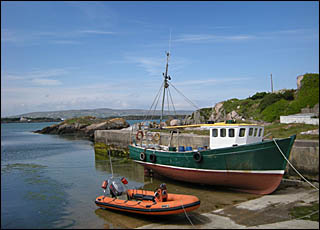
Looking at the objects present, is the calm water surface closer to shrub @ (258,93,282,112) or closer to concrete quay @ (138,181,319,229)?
concrete quay @ (138,181,319,229)

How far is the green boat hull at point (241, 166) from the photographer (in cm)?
1189

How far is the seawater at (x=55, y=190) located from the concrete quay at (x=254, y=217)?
276 cm

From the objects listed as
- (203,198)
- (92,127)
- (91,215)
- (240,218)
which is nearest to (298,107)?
(203,198)

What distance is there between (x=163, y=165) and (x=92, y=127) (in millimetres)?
38762

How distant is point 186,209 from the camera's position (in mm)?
Result: 9297

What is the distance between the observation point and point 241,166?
488 inches

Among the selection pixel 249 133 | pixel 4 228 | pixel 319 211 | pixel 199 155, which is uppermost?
pixel 249 133

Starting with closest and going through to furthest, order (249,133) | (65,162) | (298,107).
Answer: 1. (249,133)
2. (65,162)
3. (298,107)

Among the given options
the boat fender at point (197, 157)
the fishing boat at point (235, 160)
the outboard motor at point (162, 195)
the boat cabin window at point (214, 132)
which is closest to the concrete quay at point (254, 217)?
the outboard motor at point (162, 195)

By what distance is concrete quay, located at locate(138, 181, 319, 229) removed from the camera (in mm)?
8828

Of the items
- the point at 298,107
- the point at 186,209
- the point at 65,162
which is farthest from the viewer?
the point at 298,107

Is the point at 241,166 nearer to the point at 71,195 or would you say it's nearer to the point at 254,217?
the point at 254,217

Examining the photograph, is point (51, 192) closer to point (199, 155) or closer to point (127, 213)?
point (127, 213)

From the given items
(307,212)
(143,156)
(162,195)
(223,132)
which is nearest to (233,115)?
(143,156)
